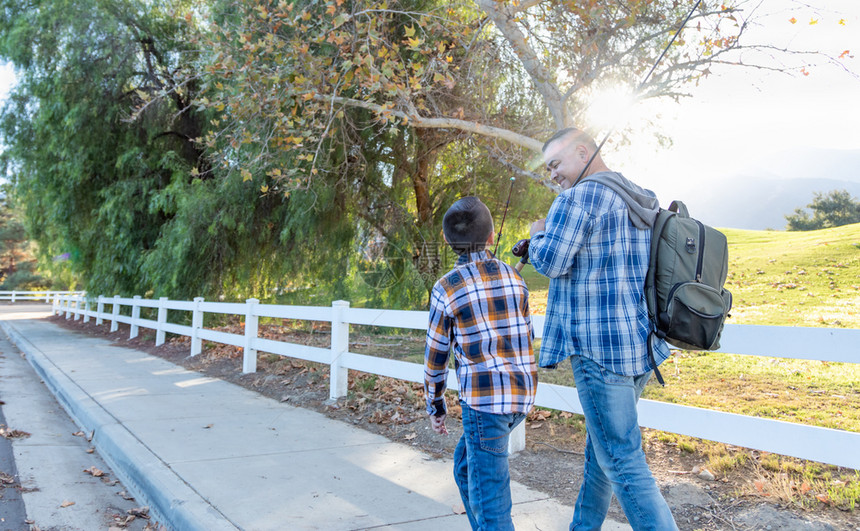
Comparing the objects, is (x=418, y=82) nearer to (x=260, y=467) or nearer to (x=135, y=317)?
(x=260, y=467)

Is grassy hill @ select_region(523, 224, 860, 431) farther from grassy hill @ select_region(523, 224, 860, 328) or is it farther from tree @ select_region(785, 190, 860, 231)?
tree @ select_region(785, 190, 860, 231)

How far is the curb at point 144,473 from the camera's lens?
3.54m

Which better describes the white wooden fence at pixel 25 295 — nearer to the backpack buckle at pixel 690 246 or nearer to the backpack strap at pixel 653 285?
the backpack strap at pixel 653 285

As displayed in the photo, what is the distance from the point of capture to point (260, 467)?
4555 millimetres

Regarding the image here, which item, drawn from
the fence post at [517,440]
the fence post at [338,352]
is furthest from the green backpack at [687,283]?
the fence post at [338,352]

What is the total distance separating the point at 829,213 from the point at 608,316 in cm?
5556

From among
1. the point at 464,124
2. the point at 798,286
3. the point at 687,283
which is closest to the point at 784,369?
the point at 464,124

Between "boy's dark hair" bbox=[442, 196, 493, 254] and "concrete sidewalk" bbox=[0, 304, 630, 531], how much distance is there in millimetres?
1711

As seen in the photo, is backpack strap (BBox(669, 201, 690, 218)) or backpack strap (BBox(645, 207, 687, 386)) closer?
backpack strap (BBox(645, 207, 687, 386))

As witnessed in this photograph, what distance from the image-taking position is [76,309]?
80.0 feet

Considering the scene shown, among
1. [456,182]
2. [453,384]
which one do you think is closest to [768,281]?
[456,182]

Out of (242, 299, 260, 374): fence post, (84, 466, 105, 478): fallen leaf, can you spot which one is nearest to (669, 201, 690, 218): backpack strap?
(84, 466, 105, 478): fallen leaf

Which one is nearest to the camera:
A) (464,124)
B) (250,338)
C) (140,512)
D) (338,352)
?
(140,512)

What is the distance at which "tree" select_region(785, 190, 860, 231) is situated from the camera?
155 feet
